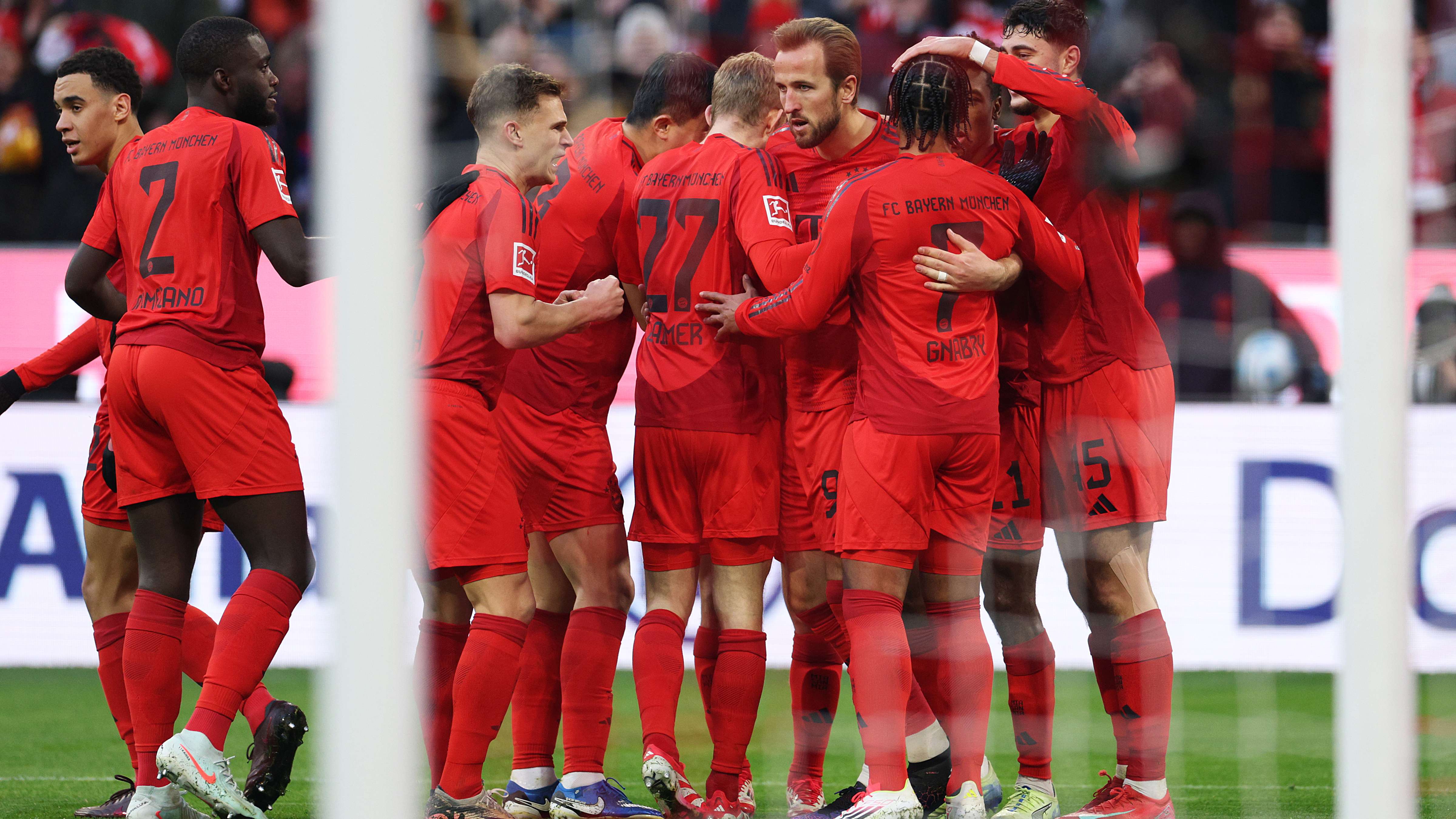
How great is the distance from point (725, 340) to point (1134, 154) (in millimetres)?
1271

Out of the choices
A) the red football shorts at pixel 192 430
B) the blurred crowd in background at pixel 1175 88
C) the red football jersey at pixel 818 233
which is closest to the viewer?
the red football shorts at pixel 192 430

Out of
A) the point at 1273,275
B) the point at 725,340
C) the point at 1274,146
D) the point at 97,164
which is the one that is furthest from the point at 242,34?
the point at 1273,275

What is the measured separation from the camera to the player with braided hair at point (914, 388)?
3641 mm

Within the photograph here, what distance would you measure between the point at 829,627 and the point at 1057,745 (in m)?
1.75

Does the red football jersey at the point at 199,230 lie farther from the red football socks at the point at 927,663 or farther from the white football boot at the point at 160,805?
the red football socks at the point at 927,663

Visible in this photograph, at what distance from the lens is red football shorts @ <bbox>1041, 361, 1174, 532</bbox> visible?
13.0ft

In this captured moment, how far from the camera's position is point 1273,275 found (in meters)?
6.41

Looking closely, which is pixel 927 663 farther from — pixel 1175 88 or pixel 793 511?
pixel 1175 88

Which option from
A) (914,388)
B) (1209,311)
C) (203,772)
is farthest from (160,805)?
(1209,311)

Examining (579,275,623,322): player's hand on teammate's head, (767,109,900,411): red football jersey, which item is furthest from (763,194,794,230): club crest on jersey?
(579,275,623,322): player's hand on teammate's head

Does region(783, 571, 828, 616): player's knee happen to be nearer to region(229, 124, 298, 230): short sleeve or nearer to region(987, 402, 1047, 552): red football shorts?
region(987, 402, 1047, 552): red football shorts

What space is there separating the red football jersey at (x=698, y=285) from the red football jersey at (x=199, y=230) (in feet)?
3.37

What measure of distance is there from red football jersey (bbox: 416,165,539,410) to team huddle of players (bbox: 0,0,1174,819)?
10 millimetres

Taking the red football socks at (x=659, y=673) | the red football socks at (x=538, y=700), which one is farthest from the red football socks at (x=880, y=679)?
the red football socks at (x=538, y=700)
